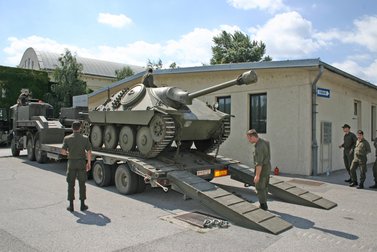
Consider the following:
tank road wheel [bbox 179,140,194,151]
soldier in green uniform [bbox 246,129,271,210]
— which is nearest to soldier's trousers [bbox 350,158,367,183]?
soldier in green uniform [bbox 246,129,271,210]

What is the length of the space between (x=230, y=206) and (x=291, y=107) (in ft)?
22.6

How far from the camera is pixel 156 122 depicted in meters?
8.86

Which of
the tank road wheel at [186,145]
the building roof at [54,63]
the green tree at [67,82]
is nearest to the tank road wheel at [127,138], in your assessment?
the tank road wheel at [186,145]

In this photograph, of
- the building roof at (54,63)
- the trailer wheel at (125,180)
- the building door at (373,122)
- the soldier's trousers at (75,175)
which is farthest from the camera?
the building roof at (54,63)

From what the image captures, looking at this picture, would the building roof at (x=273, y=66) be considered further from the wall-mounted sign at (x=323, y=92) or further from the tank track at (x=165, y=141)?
the tank track at (x=165, y=141)

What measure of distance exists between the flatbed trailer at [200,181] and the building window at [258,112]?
3.97 metres

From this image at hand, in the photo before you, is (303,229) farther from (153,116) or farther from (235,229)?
(153,116)

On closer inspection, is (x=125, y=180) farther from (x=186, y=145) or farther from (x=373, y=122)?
(x=373, y=122)

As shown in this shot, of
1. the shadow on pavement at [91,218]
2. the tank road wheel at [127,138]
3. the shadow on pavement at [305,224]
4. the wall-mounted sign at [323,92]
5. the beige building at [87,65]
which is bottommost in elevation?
the shadow on pavement at [305,224]

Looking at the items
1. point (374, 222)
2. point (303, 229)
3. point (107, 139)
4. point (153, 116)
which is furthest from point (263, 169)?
point (107, 139)

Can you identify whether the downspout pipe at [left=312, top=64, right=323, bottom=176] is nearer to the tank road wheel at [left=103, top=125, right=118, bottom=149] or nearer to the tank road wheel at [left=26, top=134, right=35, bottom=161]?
the tank road wheel at [left=103, top=125, right=118, bottom=149]

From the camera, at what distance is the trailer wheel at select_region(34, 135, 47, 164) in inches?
565

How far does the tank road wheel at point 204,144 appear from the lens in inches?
420

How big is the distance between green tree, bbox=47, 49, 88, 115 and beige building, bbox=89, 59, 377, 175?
1748 cm
